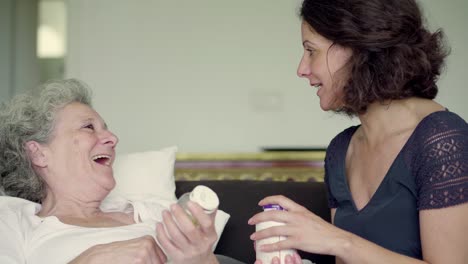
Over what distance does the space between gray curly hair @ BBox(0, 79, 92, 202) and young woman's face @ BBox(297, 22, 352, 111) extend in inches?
32.7

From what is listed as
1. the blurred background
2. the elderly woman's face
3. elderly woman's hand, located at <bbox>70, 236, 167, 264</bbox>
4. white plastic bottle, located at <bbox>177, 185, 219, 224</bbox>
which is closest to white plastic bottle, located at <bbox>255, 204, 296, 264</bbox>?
white plastic bottle, located at <bbox>177, 185, 219, 224</bbox>

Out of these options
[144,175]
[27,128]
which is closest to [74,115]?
[27,128]

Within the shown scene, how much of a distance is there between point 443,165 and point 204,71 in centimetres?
224

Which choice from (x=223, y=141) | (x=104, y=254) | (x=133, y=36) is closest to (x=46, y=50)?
(x=133, y=36)

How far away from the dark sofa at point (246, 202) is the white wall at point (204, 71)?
3.97 feet

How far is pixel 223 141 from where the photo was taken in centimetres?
331

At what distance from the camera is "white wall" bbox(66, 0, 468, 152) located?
10.8ft

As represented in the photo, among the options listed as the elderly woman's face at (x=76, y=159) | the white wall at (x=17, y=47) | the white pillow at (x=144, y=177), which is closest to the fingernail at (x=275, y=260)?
the elderly woman's face at (x=76, y=159)

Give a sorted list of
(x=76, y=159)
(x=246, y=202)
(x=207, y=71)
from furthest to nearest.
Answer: (x=207, y=71)
(x=246, y=202)
(x=76, y=159)

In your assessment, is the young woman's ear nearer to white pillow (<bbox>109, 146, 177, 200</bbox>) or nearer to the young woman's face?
white pillow (<bbox>109, 146, 177, 200</bbox>)

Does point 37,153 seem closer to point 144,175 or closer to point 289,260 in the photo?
point 144,175

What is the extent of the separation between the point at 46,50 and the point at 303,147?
4318mm

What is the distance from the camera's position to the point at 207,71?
333 cm

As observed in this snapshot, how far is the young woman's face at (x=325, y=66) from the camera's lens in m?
1.41
